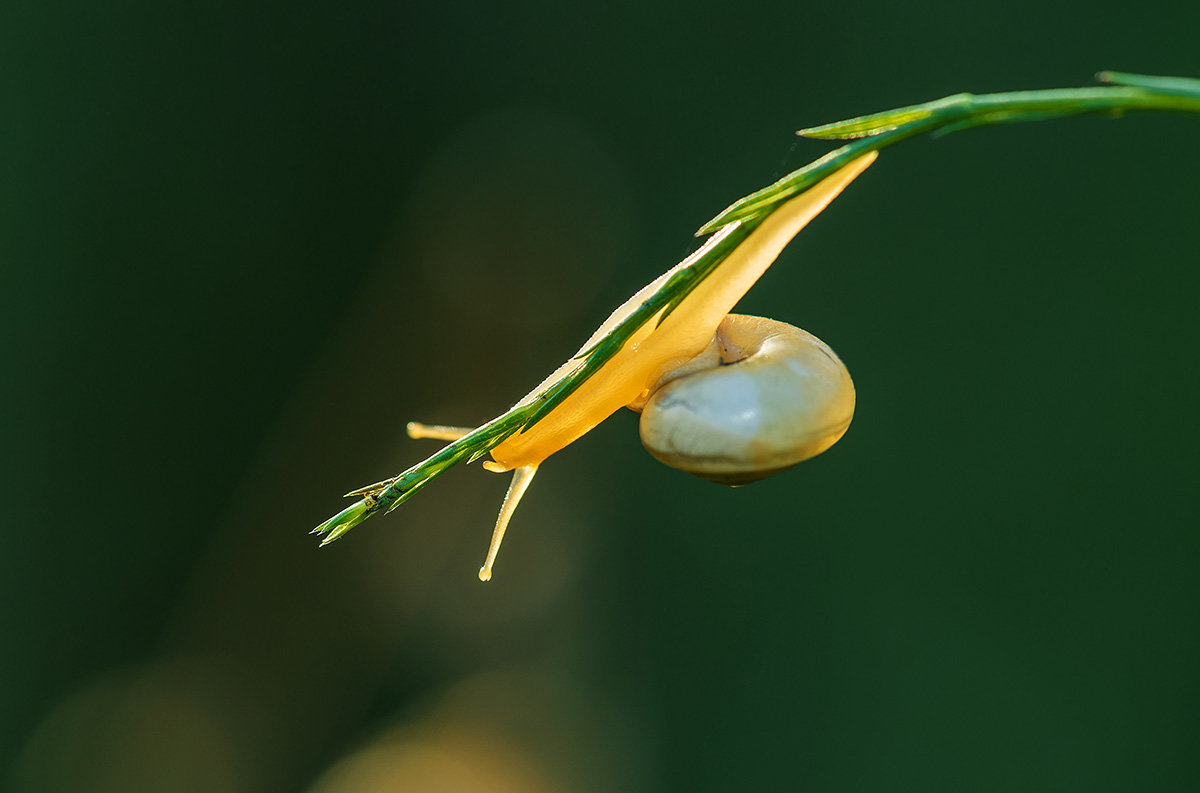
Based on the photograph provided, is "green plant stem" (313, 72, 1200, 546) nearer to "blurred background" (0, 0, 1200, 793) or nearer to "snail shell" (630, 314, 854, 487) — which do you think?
"snail shell" (630, 314, 854, 487)

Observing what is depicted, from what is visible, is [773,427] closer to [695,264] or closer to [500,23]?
[695,264]

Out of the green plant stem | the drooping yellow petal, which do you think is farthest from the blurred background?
the green plant stem

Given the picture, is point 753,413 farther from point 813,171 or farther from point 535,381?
point 535,381

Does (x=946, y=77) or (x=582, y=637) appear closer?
(x=946, y=77)

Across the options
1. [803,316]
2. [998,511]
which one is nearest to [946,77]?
[803,316]

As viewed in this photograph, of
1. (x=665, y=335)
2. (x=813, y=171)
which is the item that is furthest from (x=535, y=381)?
(x=813, y=171)

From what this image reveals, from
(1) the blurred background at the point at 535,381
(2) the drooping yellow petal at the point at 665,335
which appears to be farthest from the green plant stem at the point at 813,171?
(1) the blurred background at the point at 535,381
